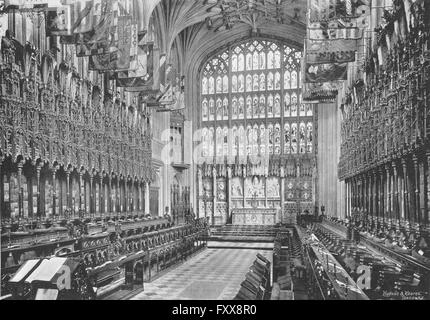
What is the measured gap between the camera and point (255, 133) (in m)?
30.3

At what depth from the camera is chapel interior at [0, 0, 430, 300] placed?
728 cm

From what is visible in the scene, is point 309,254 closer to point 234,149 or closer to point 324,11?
point 324,11

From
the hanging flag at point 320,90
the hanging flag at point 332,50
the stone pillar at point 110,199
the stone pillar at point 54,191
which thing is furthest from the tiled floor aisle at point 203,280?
the hanging flag at point 320,90

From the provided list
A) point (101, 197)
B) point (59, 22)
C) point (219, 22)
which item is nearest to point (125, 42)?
point (59, 22)

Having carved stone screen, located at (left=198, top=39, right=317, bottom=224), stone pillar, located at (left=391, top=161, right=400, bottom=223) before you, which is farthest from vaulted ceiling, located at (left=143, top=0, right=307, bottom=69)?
stone pillar, located at (left=391, top=161, right=400, bottom=223)

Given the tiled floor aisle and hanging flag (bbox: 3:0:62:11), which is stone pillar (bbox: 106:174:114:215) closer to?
the tiled floor aisle

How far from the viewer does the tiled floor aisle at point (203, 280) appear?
9.72 meters

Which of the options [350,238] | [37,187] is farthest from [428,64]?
[37,187]

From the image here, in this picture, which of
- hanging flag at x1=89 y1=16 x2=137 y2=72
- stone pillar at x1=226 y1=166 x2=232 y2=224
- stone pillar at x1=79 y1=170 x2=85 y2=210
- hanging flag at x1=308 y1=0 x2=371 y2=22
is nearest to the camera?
hanging flag at x1=308 y1=0 x2=371 y2=22

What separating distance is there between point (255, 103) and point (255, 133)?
2.13 m

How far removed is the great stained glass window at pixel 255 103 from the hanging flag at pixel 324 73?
15.1m

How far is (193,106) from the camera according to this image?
101 ft

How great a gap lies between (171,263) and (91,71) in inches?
323

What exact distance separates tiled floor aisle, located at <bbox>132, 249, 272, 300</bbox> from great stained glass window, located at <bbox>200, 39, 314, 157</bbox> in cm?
1433
